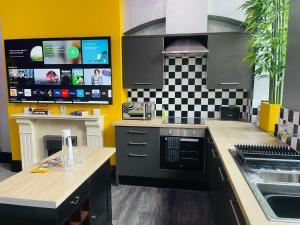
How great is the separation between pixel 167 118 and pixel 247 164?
6.34 ft

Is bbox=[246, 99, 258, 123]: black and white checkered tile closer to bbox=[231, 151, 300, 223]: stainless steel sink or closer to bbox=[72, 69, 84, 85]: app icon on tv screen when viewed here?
bbox=[231, 151, 300, 223]: stainless steel sink

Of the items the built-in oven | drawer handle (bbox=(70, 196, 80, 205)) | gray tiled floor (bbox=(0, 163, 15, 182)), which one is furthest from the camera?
gray tiled floor (bbox=(0, 163, 15, 182))

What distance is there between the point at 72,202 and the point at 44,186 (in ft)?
0.62

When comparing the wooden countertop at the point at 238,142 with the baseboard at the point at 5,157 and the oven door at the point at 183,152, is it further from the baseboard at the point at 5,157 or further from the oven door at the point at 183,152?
the baseboard at the point at 5,157

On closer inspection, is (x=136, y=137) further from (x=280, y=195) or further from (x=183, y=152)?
(x=280, y=195)

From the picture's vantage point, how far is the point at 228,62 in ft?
9.86

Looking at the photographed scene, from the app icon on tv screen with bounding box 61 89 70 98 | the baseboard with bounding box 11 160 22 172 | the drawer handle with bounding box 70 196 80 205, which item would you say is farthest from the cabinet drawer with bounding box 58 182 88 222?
the baseboard with bounding box 11 160 22 172

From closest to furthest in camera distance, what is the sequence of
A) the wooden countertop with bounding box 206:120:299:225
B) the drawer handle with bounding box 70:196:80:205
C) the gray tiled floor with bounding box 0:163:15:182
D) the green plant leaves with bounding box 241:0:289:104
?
the wooden countertop with bounding box 206:120:299:225, the drawer handle with bounding box 70:196:80:205, the green plant leaves with bounding box 241:0:289:104, the gray tiled floor with bounding box 0:163:15:182

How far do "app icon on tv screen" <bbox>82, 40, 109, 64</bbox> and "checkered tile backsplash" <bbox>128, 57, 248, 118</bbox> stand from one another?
26.8 inches

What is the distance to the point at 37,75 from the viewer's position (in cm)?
346

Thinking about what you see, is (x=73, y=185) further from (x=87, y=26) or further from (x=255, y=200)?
(x=87, y=26)

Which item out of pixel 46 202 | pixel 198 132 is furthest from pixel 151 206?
pixel 46 202

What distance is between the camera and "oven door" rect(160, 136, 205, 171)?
2.97m

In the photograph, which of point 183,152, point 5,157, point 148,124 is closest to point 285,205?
point 183,152
